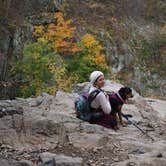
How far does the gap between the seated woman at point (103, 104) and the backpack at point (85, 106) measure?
0.05 metres

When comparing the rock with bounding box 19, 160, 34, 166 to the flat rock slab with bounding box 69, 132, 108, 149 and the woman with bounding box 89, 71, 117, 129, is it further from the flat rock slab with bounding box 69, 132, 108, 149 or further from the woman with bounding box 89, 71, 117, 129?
the woman with bounding box 89, 71, 117, 129

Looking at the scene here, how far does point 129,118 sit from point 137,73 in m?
13.6

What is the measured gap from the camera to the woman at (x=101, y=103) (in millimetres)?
6836

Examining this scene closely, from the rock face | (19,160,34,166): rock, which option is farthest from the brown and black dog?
(19,160,34,166): rock

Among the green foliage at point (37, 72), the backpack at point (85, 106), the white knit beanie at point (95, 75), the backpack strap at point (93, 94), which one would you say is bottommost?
the green foliage at point (37, 72)

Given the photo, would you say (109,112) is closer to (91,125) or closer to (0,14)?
(91,125)

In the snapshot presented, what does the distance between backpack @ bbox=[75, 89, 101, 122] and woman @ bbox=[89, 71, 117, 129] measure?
5 cm

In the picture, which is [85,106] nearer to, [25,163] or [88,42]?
[25,163]

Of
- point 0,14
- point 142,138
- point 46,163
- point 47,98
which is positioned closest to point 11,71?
point 47,98

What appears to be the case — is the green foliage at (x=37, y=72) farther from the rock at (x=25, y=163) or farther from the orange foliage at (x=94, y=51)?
the rock at (x=25, y=163)

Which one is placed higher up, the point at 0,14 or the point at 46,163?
the point at 0,14

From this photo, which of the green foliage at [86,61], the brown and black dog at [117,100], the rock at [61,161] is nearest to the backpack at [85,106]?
the brown and black dog at [117,100]

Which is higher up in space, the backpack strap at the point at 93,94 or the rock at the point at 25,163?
the backpack strap at the point at 93,94

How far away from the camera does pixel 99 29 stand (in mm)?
22219
